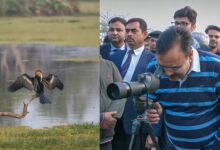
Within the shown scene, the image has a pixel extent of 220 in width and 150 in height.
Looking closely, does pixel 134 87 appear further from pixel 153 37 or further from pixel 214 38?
pixel 214 38

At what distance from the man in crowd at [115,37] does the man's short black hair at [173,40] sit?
1.59 m

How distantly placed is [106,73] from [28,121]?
0.66 metres

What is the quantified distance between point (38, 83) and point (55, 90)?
0.13 meters

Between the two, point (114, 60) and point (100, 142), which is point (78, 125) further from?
point (114, 60)

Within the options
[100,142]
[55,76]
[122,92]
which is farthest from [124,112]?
[122,92]

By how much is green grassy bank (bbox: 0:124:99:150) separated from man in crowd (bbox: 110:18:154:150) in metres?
0.32

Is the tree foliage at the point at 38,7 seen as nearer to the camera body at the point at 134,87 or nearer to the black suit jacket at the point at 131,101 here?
the black suit jacket at the point at 131,101

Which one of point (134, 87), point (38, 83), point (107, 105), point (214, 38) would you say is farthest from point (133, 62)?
point (134, 87)

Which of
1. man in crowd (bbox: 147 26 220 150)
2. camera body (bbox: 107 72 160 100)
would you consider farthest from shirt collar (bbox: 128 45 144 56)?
camera body (bbox: 107 72 160 100)

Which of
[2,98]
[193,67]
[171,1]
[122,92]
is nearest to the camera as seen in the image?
[122,92]

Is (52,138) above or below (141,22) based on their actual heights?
below

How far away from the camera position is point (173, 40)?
6.85 feet

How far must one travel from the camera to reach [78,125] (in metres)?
3.46

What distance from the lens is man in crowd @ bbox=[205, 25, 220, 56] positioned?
4041 millimetres
